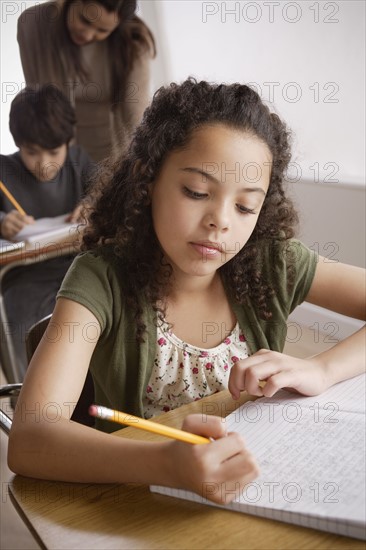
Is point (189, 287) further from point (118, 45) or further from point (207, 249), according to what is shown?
point (118, 45)

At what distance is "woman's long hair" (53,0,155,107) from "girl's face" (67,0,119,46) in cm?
2

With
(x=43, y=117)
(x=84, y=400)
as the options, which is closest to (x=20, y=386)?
(x=84, y=400)

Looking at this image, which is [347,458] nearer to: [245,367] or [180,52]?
[245,367]

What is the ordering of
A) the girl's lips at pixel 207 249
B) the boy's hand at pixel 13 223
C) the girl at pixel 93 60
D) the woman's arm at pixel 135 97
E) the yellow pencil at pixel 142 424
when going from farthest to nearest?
1. the woman's arm at pixel 135 97
2. the girl at pixel 93 60
3. the boy's hand at pixel 13 223
4. the girl's lips at pixel 207 249
5. the yellow pencil at pixel 142 424

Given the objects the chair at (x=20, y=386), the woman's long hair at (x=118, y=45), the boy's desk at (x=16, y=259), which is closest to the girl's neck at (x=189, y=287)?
the chair at (x=20, y=386)

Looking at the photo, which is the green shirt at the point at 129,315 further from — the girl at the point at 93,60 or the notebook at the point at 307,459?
the girl at the point at 93,60

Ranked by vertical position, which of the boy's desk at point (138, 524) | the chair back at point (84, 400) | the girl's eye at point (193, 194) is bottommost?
the chair back at point (84, 400)

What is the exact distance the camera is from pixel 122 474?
0.76 meters

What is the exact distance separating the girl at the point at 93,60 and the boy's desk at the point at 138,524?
7.65 ft

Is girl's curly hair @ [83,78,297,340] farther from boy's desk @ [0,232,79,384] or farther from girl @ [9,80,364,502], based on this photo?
boy's desk @ [0,232,79,384]

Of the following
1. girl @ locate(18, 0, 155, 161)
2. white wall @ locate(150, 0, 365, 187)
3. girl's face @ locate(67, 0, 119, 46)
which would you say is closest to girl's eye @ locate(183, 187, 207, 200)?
white wall @ locate(150, 0, 365, 187)

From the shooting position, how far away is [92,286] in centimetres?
109

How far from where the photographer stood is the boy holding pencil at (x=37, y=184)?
2.65 meters

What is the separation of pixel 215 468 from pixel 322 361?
0.38 metres
